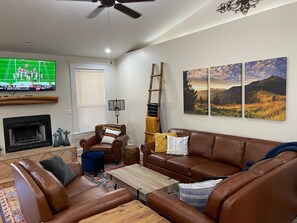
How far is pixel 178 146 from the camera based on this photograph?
4.04 m

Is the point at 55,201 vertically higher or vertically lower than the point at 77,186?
higher

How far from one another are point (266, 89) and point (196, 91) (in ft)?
4.35

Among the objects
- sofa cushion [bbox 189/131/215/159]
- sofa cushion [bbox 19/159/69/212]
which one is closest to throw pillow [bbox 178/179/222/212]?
sofa cushion [bbox 19/159/69/212]

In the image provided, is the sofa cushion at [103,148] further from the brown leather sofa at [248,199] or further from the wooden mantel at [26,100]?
the brown leather sofa at [248,199]

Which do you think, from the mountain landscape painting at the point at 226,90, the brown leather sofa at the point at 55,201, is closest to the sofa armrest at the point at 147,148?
the mountain landscape painting at the point at 226,90

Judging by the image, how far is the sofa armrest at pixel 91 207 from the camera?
5.89ft

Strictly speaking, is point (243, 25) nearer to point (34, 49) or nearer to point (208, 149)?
point (208, 149)

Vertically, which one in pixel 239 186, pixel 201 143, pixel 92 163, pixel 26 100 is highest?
pixel 26 100

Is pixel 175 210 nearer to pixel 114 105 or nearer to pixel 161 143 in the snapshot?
pixel 161 143

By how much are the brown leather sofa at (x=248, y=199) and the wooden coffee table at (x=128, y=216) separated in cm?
21

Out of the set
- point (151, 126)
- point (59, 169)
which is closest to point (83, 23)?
point (151, 126)

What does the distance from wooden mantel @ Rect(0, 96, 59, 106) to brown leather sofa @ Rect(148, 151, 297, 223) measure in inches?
160

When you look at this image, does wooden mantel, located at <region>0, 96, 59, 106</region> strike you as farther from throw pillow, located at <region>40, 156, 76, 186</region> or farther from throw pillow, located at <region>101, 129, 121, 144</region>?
throw pillow, located at <region>40, 156, 76, 186</region>

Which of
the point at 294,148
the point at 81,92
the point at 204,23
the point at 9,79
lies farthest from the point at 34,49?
the point at 294,148
